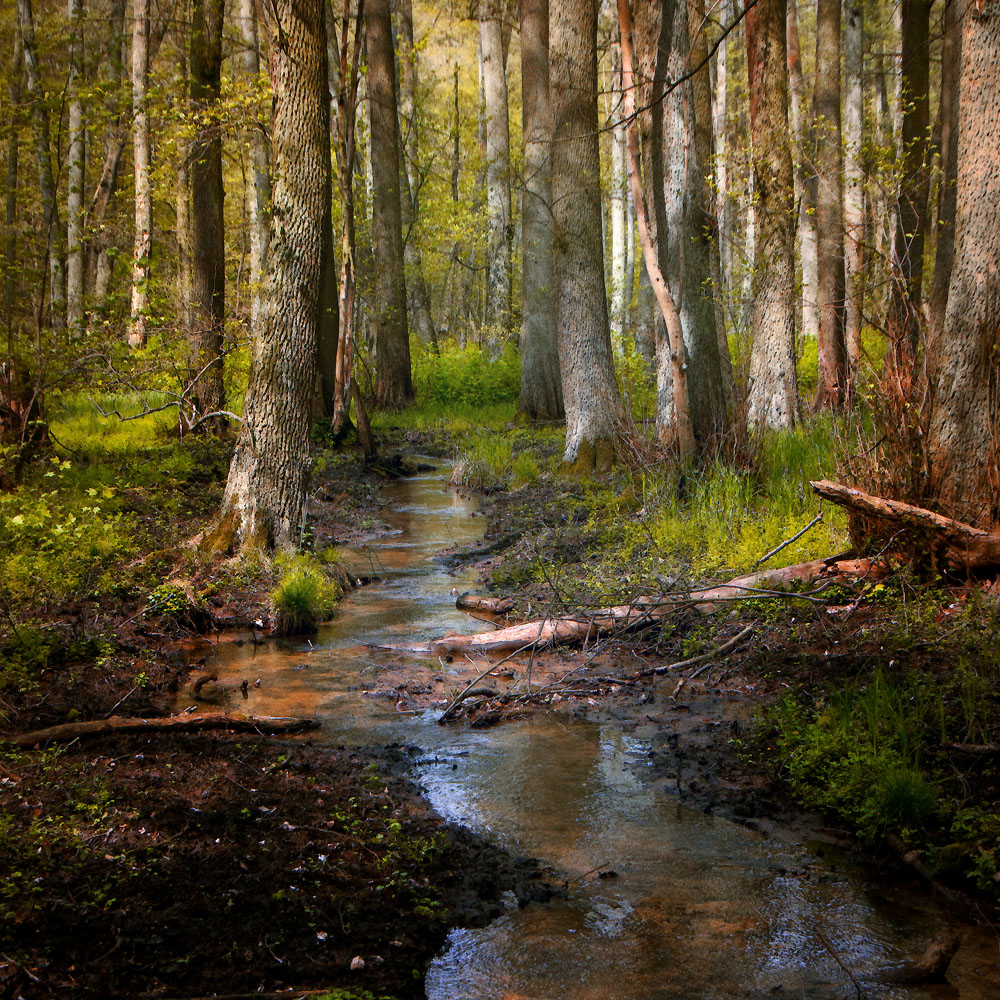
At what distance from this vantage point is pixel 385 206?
19.5 m

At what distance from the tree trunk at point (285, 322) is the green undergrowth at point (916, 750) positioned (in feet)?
17.0

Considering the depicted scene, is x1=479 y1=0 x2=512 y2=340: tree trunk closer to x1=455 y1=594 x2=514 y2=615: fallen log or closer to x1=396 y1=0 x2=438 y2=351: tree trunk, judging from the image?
x1=396 y1=0 x2=438 y2=351: tree trunk

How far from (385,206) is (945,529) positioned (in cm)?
1636

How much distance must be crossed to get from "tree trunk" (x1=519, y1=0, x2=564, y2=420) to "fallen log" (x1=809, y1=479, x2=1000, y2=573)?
37.5ft

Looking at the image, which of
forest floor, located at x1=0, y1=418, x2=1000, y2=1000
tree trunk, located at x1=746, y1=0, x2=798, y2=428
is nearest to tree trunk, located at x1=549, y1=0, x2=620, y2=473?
tree trunk, located at x1=746, y1=0, x2=798, y2=428

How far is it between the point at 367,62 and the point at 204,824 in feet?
60.7

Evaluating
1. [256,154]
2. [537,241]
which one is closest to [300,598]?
[537,241]

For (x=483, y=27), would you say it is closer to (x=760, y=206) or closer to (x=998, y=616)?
(x=760, y=206)

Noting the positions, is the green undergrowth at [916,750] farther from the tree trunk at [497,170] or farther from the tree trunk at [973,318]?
the tree trunk at [497,170]

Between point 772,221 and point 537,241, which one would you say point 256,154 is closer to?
point 537,241

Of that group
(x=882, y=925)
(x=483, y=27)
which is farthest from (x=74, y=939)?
(x=483, y=27)

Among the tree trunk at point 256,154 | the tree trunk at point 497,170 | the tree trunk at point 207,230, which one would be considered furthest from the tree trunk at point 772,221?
the tree trunk at point 497,170

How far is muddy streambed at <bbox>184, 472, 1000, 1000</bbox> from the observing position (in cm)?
305

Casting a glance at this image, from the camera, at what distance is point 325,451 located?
14.7 m
